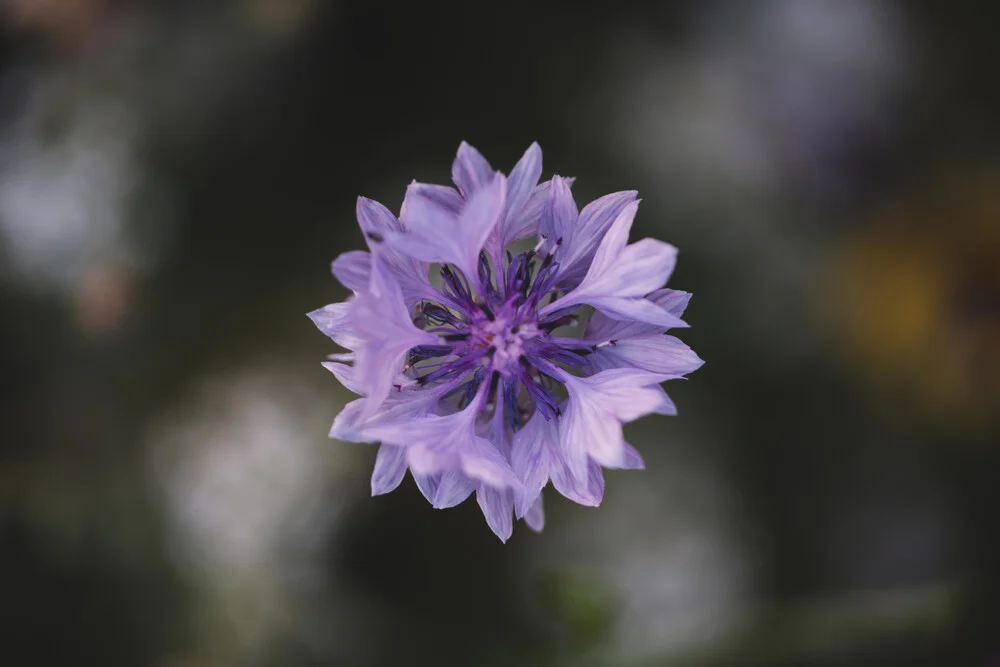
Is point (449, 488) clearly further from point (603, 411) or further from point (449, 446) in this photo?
point (603, 411)

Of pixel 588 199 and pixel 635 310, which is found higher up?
pixel 588 199

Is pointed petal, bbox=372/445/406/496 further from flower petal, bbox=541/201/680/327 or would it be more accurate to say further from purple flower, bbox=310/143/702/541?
flower petal, bbox=541/201/680/327

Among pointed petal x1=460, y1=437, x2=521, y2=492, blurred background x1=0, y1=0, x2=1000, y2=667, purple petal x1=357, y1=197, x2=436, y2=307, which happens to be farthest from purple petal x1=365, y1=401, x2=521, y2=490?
blurred background x1=0, y1=0, x2=1000, y2=667

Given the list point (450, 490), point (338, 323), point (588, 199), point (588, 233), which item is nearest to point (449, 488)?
point (450, 490)

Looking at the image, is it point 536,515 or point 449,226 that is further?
point 536,515

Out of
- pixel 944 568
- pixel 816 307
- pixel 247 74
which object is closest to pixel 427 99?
pixel 247 74

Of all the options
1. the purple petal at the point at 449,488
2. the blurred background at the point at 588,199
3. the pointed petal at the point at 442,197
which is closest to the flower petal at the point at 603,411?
the purple petal at the point at 449,488

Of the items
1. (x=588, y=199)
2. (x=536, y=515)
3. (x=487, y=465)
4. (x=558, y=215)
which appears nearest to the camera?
(x=487, y=465)
